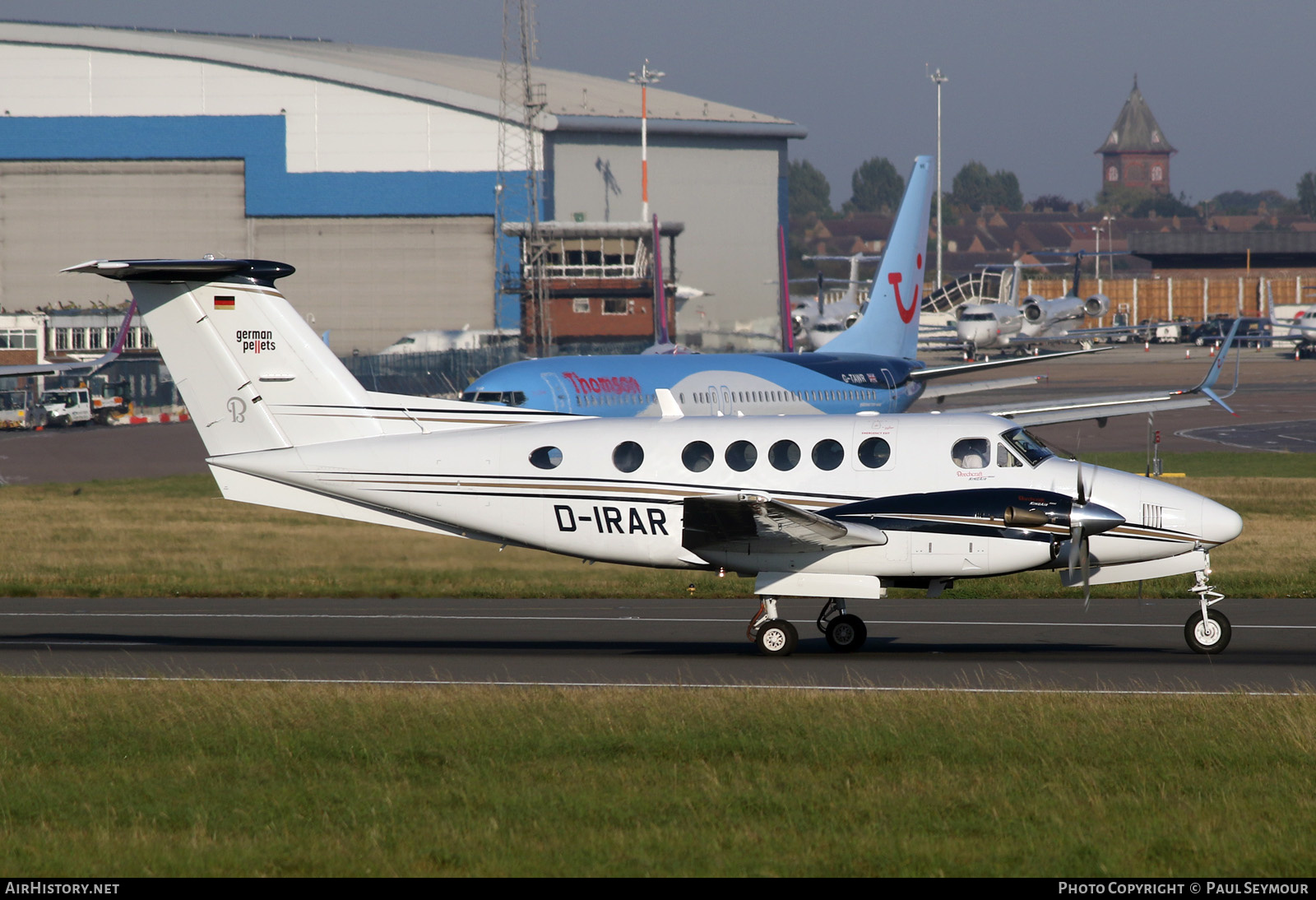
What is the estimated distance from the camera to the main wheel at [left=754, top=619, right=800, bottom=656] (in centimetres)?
1697

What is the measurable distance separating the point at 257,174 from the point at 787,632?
80.4 meters

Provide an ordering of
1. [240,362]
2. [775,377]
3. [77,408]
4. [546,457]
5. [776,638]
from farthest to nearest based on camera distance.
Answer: [77,408]
[775,377]
[240,362]
[546,457]
[776,638]

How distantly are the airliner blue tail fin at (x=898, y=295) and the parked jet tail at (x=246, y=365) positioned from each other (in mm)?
24466

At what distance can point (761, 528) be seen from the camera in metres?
16.3

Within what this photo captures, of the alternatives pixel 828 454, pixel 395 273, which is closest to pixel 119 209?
pixel 395 273

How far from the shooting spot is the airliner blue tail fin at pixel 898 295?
4184cm

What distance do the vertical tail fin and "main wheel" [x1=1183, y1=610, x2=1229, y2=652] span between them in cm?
1053

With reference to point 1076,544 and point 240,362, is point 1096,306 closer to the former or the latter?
point 1076,544

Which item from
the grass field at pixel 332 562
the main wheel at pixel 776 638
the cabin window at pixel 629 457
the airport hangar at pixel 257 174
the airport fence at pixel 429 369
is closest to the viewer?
the main wheel at pixel 776 638

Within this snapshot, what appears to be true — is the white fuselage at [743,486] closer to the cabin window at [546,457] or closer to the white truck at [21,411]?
the cabin window at [546,457]

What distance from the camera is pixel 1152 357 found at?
97.6 m

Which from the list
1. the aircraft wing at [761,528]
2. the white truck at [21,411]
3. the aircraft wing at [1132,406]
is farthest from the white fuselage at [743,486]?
the white truck at [21,411]

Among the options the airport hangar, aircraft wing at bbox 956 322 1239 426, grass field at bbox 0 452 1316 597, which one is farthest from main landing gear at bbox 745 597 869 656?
the airport hangar
